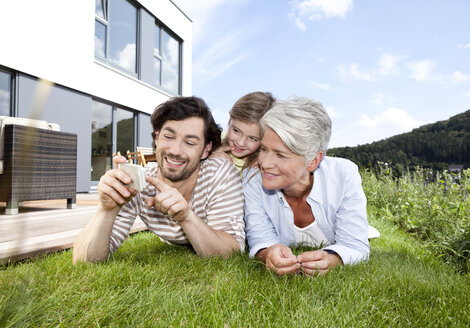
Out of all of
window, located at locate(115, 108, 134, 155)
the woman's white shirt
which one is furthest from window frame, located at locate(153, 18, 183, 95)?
the woman's white shirt

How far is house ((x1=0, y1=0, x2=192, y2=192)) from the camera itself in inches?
279

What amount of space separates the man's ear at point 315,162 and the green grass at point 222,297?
0.64m

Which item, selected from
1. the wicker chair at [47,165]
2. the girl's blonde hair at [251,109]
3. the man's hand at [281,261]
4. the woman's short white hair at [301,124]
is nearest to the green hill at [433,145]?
the wicker chair at [47,165]

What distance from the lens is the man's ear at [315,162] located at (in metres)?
2.20

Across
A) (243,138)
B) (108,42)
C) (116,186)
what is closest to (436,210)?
(243,138)

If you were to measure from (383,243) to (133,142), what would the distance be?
8741 millimetres

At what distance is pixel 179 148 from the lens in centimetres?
217

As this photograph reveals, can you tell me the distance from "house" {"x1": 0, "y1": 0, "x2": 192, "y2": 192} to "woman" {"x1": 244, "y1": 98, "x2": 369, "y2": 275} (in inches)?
189

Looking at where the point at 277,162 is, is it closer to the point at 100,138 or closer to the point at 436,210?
the point at 436,210

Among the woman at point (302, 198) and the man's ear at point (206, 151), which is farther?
the man's ear at point (206, 151)

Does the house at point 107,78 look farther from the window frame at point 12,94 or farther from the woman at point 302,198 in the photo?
the woman at point 302,198

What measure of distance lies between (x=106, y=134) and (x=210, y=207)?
7908 mm

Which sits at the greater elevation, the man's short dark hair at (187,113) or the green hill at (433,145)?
the green hill at (433,145)

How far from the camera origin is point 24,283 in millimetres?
600
